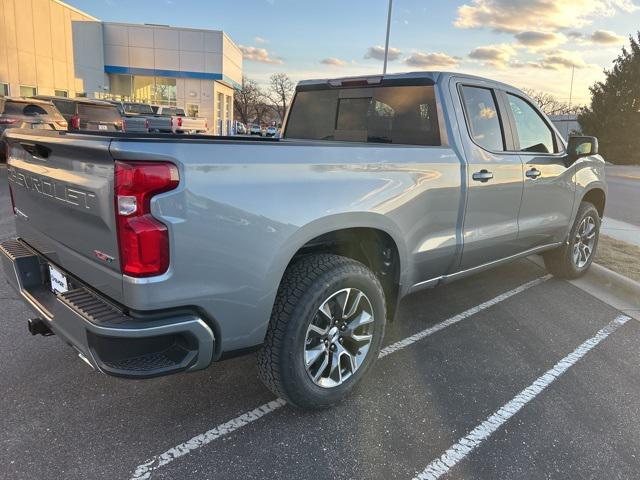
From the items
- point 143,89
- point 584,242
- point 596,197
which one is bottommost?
point 584,242

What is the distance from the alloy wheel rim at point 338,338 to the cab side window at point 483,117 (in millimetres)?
1656

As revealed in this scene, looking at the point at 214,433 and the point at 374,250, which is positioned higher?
the point at 374,250

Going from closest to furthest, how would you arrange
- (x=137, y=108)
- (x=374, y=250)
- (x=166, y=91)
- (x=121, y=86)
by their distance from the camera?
(x=374, y=250), (x=137, y=108), (x=166, y=91), (x=121, y=86)

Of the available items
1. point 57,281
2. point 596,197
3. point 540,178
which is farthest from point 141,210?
point 596,197

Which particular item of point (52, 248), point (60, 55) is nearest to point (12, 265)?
point (52, 248)

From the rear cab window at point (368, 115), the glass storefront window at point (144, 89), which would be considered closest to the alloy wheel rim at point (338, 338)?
the rear cab window at point (368, 115)

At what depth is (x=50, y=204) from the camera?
2.58 m

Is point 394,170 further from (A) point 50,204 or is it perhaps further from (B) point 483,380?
(A) point 50,204

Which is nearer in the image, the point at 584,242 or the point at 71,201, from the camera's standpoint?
the point at 71,201

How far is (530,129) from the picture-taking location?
4520 millimetres

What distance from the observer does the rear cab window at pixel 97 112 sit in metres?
15.2

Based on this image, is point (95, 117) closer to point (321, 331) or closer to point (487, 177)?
point (487, 177)

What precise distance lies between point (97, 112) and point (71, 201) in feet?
48.2

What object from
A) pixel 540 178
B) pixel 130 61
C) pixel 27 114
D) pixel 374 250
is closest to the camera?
pixel 374 250
